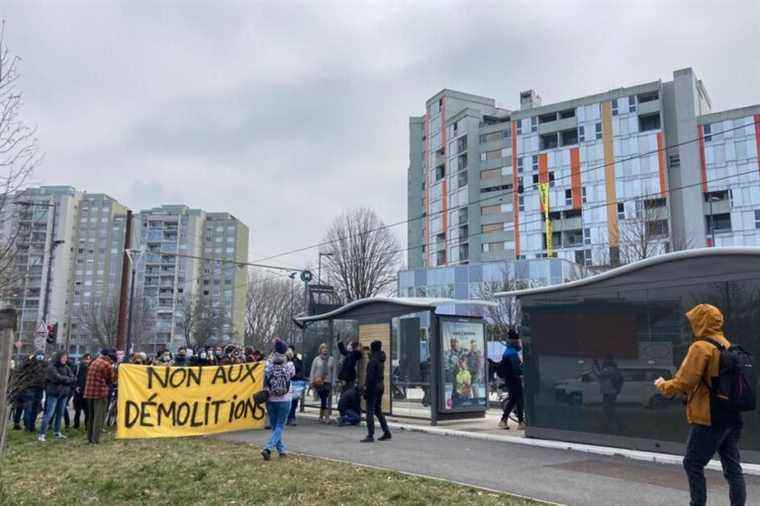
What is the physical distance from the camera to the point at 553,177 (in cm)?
7619

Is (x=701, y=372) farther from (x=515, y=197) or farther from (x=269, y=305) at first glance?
(x=515, y=197)

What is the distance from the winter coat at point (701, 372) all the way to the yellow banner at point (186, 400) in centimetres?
1050

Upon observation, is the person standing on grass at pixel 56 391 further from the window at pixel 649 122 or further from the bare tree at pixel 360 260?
the window at pixel 649 122

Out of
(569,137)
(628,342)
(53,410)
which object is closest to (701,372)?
(628,342)

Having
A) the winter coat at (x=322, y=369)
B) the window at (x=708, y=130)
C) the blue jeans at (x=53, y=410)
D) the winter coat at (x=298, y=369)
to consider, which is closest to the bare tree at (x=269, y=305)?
the window at (x=708, y=130)

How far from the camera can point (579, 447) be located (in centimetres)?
1092

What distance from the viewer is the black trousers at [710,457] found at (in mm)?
5785

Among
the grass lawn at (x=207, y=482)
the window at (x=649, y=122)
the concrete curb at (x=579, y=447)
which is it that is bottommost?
the grass lawn at (x=207, y=482)

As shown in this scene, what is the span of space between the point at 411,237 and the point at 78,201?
62628 mm

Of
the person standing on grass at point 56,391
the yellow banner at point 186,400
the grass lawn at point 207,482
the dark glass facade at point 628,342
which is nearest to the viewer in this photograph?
the grass lawn at point 207,482

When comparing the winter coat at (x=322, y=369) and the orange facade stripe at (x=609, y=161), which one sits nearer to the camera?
the winter coat at (x=322, y=369)

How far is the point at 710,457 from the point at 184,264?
121 metres

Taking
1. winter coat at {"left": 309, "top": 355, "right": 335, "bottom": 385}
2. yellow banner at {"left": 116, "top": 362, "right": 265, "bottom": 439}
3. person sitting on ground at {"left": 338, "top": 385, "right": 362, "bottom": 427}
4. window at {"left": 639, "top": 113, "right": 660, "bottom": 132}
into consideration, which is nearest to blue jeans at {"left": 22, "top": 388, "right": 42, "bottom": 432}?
yellow banner at {"left": 116, "top": 362, "right": 265, "bottom": 439}

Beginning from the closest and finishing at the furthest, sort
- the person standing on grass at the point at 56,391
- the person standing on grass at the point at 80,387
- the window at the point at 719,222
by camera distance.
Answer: the person standing on grass at the point at 56,391 < the person standing on grass at the point at 80,387 < the window at the point at 719,222
